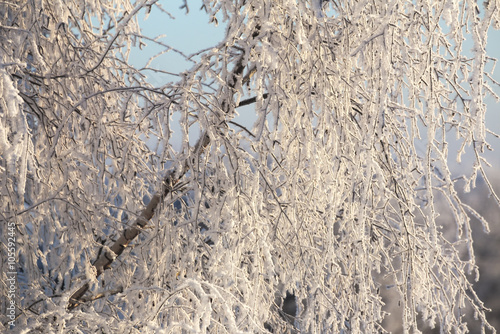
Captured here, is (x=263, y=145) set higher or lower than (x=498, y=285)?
lower

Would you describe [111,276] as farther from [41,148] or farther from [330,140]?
[330,140]

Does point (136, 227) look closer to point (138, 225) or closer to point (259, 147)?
point (138, 225)

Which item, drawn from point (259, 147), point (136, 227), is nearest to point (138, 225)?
point (136, 227)

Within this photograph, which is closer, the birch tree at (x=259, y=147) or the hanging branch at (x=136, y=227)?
the birch tree at (x=259, y=147)

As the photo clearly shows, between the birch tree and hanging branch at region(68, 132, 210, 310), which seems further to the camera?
hanging branch at region(68, 132, 210, 310)

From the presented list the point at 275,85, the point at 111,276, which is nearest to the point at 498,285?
the point at 111,276

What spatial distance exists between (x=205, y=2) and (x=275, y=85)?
305 millimetres

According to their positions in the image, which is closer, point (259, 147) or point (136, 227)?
point (259, 147)

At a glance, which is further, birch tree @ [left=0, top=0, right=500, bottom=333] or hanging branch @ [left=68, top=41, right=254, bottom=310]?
hanging branch @ [left=68, top=41, right=254, bottom=310]

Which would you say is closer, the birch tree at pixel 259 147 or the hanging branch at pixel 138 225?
the birch tree at pixel 259 147

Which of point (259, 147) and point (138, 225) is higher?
point (259, 147)

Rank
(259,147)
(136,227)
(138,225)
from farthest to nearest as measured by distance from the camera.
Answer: (138,225)
(136,227)
(259,147)

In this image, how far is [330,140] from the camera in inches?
54.6

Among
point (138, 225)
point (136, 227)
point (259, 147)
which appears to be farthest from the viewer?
point (138, 225)
